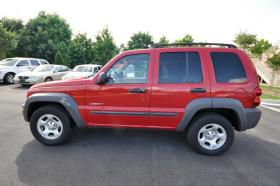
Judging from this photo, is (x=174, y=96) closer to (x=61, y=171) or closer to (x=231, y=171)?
(x=231, y=171)

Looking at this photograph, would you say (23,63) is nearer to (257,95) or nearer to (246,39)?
(257,95)

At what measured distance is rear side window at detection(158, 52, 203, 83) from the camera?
3195 millimetres

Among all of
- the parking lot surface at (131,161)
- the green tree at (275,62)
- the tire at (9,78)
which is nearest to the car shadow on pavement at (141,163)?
the parking lot surface at (131,161)

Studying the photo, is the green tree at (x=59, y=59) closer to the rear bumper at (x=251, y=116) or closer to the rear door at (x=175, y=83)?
the rear door at (x=175, y=83)

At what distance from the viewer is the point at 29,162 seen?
296 centimetres

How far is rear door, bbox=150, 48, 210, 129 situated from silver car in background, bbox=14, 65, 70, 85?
9.99m

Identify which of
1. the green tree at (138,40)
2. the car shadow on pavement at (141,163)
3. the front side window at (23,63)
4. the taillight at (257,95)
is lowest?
the car shadow on pavement at (141,163)

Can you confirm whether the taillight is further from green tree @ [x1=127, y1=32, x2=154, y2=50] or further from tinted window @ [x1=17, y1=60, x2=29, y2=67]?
green tree @ [x1=127, y1=32, x2=154, y2=50]

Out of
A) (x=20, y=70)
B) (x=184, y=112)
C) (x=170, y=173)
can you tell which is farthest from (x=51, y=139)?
(x=20, y=70)

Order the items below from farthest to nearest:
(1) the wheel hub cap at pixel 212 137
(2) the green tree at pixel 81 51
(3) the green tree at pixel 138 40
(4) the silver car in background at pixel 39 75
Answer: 1. (3) the green tree at pixel 138 40
2. (2) the green tree at pixel 81 51
3. (4) the silver car in background at pixel 39 75
4. (1) the wheel hub cap at pixel 212 137

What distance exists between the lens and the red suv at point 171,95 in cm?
314

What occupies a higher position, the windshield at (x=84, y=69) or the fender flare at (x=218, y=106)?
the windshield at (x=84, y=69)

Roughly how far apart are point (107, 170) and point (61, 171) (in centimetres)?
Answer: 71

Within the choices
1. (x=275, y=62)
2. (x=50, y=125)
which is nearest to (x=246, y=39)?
(x=275, y=62)
